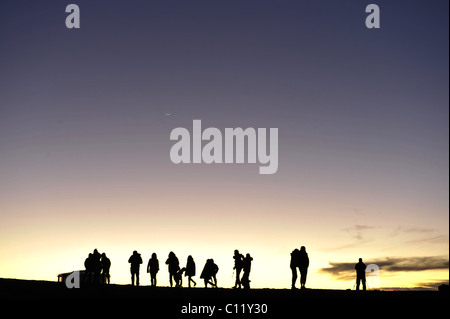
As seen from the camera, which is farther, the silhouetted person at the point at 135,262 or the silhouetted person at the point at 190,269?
the silhouetted person at the point at 135,262

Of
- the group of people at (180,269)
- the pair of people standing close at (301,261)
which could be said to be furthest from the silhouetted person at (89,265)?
the pair of people standing close at (301,261)

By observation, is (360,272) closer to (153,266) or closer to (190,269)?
(190,269)

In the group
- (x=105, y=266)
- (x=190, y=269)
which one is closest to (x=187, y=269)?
(x=190, y=269)

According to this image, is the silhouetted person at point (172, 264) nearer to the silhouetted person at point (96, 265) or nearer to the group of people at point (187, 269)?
the group of people at point (187, 269)
